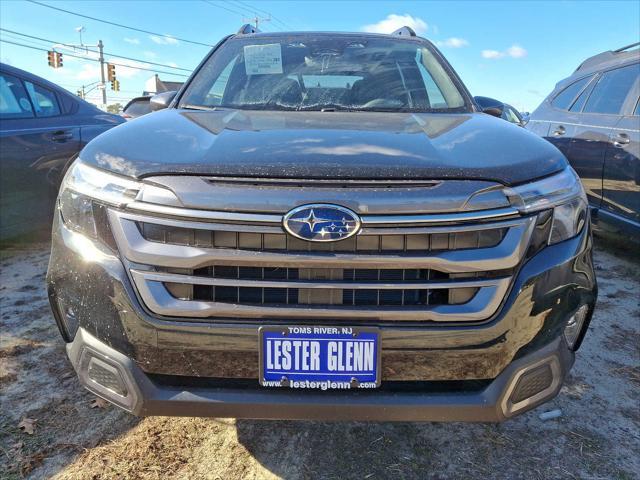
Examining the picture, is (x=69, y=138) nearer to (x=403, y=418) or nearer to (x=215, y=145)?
(x=215, y=145)

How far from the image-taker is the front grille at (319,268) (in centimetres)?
149

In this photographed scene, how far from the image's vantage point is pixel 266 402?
1536 millimetres

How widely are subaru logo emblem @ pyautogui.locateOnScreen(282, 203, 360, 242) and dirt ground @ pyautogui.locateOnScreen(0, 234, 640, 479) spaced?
103 centimetres

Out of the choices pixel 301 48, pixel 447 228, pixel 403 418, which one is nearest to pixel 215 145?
pixel 447 228

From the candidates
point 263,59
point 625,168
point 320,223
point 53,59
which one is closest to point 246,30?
point 263,59

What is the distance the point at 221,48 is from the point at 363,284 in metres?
2.19

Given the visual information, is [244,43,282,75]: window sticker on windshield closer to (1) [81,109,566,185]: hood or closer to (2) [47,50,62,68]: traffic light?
(1) [81,109,566,185]: hood

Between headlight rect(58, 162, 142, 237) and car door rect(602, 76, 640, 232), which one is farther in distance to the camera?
car door rect(602, 76, 640, 232)

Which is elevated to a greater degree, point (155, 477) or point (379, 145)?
point (379, 145)

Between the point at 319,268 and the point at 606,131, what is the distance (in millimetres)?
4014

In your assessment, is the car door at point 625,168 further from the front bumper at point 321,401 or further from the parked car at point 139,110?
the parked car at point 139,110

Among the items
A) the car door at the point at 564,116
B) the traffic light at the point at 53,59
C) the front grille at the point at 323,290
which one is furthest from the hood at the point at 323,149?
the traffic light at the point at 53,59

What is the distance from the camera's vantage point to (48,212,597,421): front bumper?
1535 mm

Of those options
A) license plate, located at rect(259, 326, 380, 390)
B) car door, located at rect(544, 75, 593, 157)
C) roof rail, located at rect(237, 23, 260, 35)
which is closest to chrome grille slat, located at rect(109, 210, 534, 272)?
license plate, located at rect(259, 326, 380, 390)
